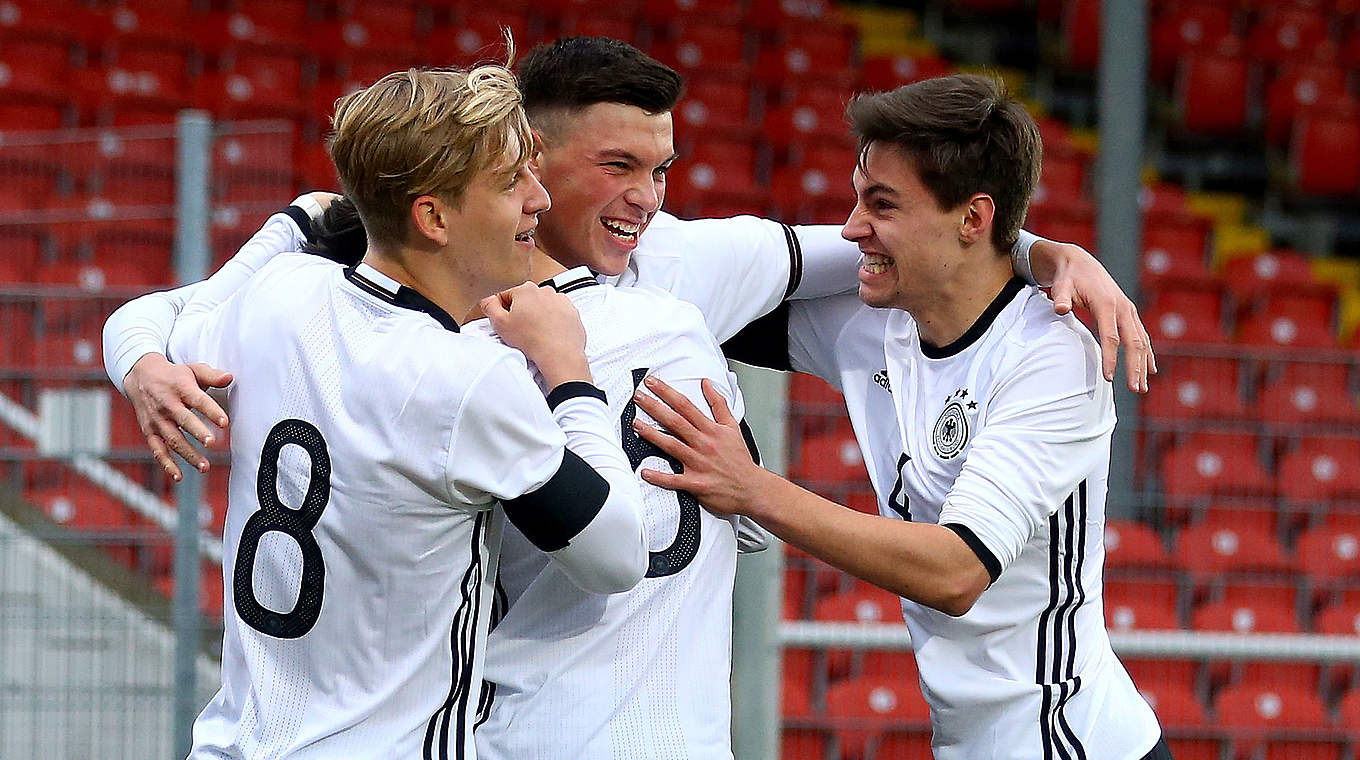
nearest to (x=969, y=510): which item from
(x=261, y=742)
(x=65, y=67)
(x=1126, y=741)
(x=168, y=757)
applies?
(x=1126, y=741)

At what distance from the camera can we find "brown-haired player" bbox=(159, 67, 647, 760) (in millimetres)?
1783

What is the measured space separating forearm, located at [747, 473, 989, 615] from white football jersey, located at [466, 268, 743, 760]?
12cm

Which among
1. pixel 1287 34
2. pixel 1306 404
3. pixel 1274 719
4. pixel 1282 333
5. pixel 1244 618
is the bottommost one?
pixel 1274 719

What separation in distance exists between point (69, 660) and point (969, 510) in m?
2.46

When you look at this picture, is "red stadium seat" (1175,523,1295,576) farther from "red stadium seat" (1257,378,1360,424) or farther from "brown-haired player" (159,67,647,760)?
"brown-haired player" (159,67,647,760)

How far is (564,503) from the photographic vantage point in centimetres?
177

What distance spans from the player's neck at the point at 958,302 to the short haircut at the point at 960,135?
0.28 ft

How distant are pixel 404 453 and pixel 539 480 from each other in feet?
0.51

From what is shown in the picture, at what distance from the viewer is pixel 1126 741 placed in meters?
2.39

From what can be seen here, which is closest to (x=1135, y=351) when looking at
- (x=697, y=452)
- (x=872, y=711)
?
(x=697, y=452)

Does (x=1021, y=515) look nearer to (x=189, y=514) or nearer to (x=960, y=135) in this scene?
(x=960, y=135)

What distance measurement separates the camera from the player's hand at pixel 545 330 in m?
1.91

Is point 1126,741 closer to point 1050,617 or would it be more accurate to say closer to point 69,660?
point 1050,617

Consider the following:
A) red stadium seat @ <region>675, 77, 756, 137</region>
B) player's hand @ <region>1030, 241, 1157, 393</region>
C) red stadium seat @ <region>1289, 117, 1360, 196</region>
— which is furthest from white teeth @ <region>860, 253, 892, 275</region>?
red stadium seat @ <region>1289, 117, 1360, 196</region>
